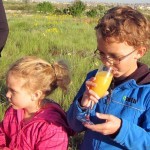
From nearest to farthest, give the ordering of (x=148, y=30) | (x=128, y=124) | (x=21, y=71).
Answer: (x=128, y=124)
(x=148, y=30)
(x=21, y=71)

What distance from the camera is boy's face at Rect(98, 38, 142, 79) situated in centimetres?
191

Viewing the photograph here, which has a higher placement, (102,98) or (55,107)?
(102,98)

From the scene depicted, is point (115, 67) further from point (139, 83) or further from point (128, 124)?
point (128, 124)

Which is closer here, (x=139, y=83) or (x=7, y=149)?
(x=139, y=83)

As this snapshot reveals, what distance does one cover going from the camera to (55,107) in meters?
2.46

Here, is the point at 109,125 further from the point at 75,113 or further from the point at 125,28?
the point at 125,28

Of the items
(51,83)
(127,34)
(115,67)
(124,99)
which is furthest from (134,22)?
(51,83)

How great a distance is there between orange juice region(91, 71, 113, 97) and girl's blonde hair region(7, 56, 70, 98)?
0.55 m

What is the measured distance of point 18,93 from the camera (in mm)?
2361

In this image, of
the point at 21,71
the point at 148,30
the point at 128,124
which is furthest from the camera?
the point at 21,71

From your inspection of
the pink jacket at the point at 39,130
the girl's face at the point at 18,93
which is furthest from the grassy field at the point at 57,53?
the girl's face at the point at 18,93

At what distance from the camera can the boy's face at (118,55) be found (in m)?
1.91

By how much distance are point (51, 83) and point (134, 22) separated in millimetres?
711

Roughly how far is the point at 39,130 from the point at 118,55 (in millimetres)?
718
